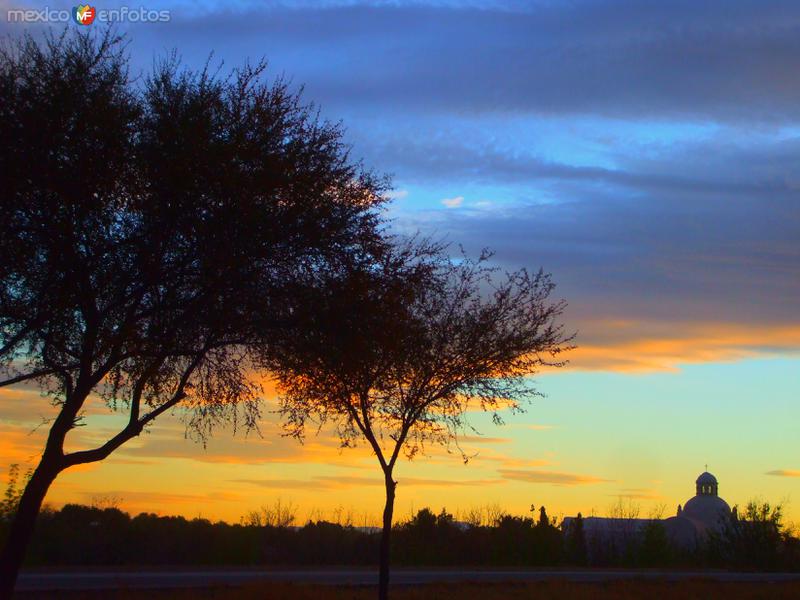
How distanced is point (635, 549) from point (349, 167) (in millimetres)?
32407

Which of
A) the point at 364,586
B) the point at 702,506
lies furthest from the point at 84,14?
the point at 702,506

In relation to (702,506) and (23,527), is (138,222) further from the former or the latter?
(702,506)

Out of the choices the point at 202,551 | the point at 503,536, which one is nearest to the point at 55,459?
the point at 202,551

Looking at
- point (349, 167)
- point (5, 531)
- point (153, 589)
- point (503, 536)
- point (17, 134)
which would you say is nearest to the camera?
point (17, 134)

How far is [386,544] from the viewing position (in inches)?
859

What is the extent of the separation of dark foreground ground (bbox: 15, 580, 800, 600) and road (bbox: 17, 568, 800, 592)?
3.53ft

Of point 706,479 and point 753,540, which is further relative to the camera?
point 706,479

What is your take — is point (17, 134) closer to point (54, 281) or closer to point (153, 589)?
point (54, 281)

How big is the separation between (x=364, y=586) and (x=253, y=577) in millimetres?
3238

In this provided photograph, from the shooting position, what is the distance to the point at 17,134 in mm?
15188

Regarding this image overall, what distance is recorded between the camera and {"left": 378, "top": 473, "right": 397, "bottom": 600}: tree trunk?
21.0m

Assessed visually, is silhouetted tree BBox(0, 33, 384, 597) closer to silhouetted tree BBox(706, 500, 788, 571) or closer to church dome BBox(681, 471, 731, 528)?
silhouetted tree BBox(706, 500, 788, 571)

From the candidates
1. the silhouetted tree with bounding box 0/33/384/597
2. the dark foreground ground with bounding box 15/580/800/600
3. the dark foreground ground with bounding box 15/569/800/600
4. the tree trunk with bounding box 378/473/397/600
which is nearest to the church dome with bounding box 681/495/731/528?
the dark foreground ground with bounding box 15/569/800/600

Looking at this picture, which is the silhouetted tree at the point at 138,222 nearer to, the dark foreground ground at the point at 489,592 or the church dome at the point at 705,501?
the dark foreground ground at the point at 489,592
